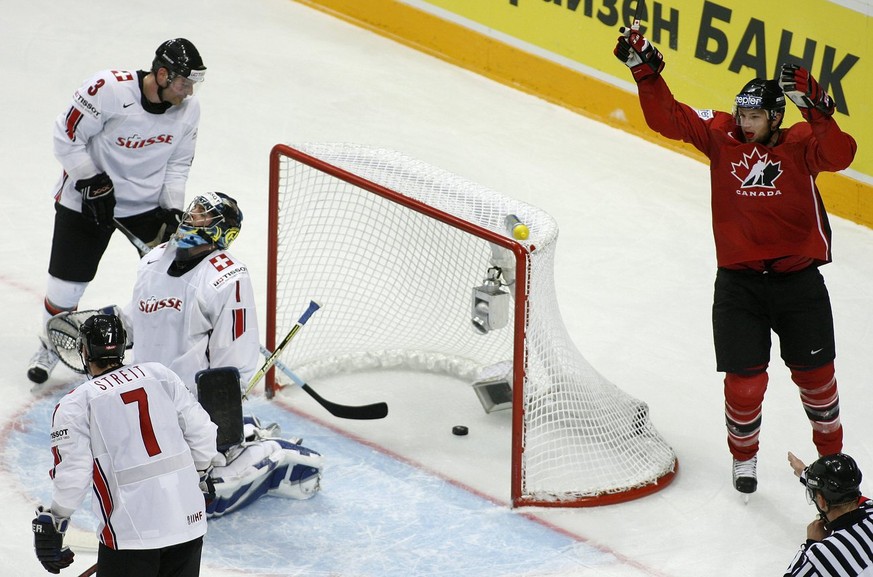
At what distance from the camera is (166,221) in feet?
17.2

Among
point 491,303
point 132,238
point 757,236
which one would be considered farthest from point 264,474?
point 757,236

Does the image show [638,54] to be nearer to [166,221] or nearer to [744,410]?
[744,410]

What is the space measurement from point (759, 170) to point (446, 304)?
1365 millimetres

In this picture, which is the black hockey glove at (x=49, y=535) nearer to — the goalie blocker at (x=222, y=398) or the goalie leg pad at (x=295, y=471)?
the goalie blocker at (x=222, y=398)

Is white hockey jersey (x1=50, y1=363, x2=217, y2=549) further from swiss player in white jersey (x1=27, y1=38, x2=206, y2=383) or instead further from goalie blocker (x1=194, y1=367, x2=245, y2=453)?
swiss player in white jersey (x1=27, y1=38, x2=206, y2=383)

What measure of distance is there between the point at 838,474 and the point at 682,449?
1905mm

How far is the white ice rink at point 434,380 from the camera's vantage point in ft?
14.5

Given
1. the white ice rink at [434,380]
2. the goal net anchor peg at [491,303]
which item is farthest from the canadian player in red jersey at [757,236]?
the goal net anchor peg at [491,303]

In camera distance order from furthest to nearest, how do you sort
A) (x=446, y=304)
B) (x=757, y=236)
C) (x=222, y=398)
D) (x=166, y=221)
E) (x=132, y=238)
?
(x=446, y=304), (x=166, y=221), (x=132, y=238), (x=757, y=236), (x=222, y=398)

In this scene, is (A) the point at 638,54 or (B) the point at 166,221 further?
(B) the point at 166,221

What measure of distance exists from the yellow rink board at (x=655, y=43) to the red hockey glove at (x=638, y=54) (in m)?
2.36

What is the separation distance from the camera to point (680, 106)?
183 inches

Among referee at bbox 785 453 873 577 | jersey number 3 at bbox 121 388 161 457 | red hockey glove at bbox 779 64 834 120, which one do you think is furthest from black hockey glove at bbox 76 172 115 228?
referee at bbox 785 453 873 577

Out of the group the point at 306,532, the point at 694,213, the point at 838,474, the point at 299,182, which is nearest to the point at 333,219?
Answer: the point at 299,182
